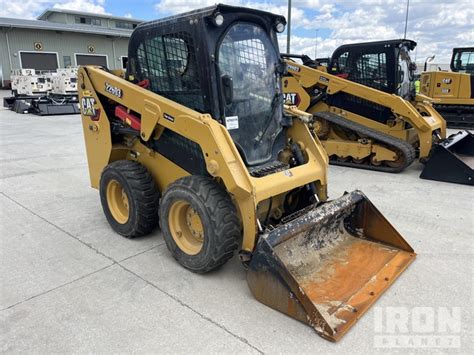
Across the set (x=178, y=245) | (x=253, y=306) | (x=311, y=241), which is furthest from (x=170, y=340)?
(x=311, y=241)

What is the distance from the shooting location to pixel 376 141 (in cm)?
697

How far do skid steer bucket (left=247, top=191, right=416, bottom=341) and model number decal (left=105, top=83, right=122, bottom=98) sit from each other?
2.06 meters

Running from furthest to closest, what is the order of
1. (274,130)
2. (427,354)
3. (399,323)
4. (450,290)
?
(274,130)
(450,290)
(399,323)
(427,354)

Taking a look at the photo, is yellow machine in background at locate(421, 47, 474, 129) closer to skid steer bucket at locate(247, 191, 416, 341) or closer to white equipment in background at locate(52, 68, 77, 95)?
skid steer bucket at locate(247, 191, 416, 341)

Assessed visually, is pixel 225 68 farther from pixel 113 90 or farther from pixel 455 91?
pixel 455 91

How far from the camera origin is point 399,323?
8.75 feet

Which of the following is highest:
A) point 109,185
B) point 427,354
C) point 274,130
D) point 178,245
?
point 274,130

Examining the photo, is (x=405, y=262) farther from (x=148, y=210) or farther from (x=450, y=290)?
(x=148, y=210)

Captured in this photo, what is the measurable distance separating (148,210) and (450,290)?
272 cm

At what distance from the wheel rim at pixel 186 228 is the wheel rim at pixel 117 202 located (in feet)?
3.03

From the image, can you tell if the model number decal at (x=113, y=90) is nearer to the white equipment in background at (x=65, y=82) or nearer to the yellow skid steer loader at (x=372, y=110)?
the yellow skid steer loader at (x=372, y=110)

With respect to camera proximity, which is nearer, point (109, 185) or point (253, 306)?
point (253, 306)

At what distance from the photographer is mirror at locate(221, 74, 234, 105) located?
10.6 feet

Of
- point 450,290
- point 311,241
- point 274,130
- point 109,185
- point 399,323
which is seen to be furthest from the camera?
point 109,185
